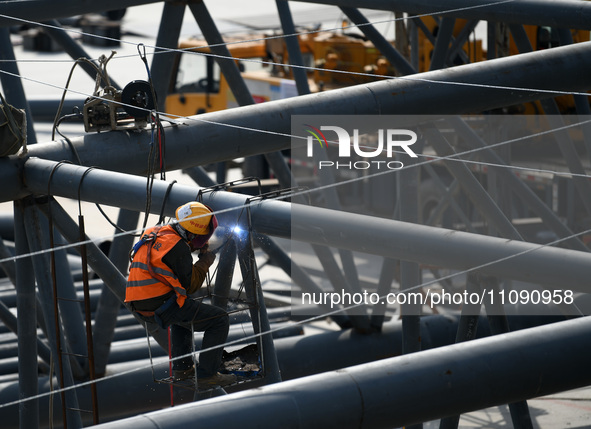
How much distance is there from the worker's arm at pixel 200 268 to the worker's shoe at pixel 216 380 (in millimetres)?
635

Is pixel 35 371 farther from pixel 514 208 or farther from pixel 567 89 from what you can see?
pixel 514 208

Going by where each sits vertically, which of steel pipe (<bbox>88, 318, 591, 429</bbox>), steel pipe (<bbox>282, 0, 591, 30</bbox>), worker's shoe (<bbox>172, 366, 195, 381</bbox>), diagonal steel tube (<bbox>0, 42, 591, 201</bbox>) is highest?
steel pipe (<bbox>282, 0, 591, 30</bbox>)

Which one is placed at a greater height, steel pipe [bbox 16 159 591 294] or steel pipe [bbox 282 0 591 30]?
steel pipe [bbox 282 0 591 30]

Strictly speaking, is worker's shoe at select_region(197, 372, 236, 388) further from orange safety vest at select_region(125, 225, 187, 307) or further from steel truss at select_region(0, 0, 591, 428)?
orange safety vest at select_region(125, 225, 187, 307)

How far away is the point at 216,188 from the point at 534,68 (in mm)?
4104

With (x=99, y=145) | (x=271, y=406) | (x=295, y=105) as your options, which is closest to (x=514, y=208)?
(x=295, y=105)

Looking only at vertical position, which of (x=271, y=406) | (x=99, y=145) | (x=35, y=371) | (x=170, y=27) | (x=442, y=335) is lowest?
(x=442, y=335)

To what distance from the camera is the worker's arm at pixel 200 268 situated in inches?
273

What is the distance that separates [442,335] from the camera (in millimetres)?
11516

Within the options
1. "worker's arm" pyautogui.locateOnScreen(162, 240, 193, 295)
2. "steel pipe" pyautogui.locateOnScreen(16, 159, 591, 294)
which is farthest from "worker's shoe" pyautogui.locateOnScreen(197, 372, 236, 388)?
"steel pipe" pyautogui.locateOnScreen(16, 159, 591, 294)

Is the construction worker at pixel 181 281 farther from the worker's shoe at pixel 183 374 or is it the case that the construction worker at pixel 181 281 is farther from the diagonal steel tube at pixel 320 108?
the diagonal steel tube at pixel 320 108

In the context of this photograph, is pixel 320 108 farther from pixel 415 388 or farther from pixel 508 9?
pixel 415 388

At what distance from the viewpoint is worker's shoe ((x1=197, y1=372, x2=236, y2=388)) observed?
22.7ft

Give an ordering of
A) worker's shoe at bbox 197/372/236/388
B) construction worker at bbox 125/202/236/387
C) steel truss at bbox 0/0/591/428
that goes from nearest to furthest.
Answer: steel truss at bbox 0/0/591/428
construction worker at bbox 125/202/236/387
worker's shoe at bbox 197/372/236/388
